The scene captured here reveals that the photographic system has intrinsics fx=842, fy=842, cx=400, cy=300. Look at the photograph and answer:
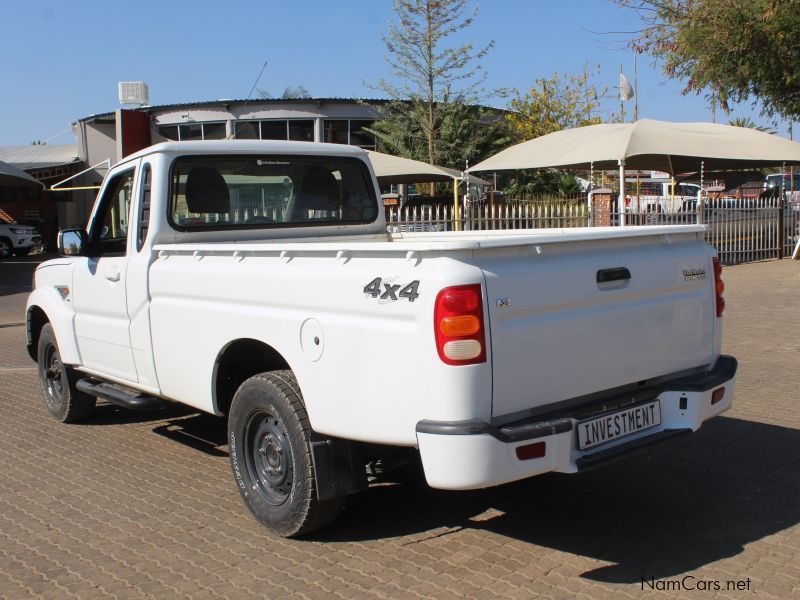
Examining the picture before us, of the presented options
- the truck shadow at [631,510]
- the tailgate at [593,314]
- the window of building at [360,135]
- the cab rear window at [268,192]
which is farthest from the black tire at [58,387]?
the window of building at [360,135]

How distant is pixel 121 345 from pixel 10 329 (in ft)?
30.3

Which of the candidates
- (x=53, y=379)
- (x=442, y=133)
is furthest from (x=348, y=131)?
(x=53, y=379)

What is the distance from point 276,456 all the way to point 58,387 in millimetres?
3430

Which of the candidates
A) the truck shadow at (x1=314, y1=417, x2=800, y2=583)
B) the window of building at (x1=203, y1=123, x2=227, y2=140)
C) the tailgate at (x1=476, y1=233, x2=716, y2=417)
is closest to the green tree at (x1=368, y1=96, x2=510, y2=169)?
the window of building at (x1=203, y1=123, x2=227, y2=140)

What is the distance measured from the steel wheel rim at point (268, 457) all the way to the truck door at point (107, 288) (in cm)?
142

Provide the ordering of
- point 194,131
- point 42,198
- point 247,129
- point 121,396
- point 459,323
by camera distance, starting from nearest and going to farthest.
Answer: point 459,323, point 121,396, point 247,129, point 194,131, point 42,198

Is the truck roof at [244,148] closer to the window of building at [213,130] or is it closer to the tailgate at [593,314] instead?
the tailgate at [593,314]

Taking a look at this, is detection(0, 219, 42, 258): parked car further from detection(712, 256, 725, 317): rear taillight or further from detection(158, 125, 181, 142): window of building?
detection(712, 256, 725, 317): rear taillight

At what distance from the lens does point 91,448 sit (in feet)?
20.5

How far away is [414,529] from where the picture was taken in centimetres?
444

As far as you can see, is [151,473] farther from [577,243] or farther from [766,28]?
[766,28]

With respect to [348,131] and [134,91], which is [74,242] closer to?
[134,91]

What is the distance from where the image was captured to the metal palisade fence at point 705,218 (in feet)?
57.7

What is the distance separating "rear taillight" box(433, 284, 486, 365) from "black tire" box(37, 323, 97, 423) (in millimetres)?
4333
